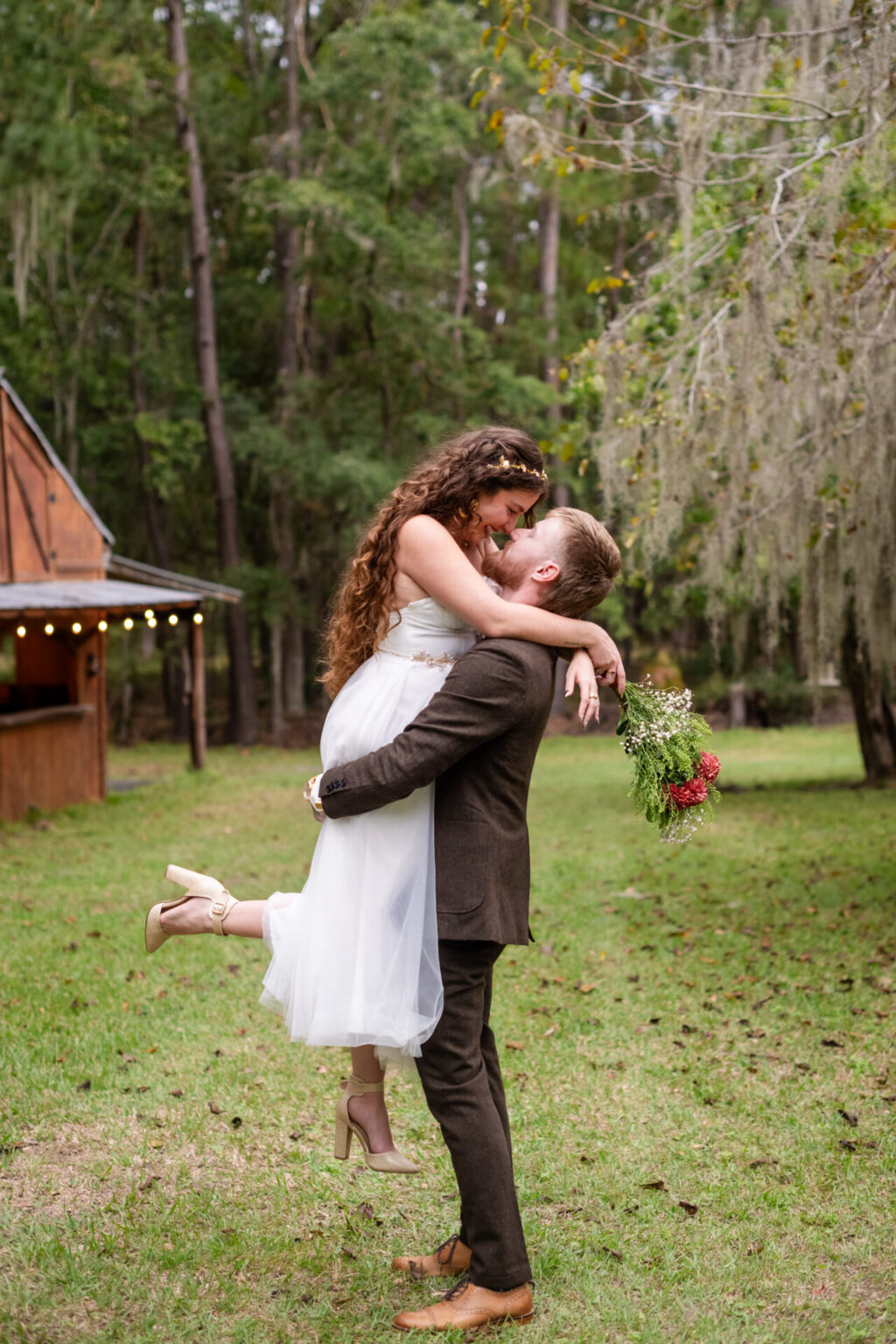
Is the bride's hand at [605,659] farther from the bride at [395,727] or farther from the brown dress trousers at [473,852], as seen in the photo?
the brown dress trousers at [473,852]

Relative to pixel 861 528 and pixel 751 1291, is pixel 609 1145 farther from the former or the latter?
pixel 861 528

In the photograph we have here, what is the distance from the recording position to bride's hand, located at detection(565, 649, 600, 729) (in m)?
2.83

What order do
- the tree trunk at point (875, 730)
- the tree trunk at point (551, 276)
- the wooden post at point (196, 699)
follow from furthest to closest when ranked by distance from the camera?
1. the tree trunk at point (551, 276)
2. the wooden post at point (196, 699)
3. the tree trunk at point (875, 730)

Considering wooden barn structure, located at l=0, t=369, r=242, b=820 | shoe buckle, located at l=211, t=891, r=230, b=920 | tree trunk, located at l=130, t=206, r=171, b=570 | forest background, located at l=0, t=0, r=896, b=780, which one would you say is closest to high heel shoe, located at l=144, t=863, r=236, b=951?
shoe buckle, located at l=211, t=891, r=230, b=920

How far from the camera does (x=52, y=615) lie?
1070cm

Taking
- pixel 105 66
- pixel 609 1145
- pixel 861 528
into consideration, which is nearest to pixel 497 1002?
pixel 609 1145

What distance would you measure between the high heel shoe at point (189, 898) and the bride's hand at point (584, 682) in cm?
103

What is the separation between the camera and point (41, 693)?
13562 millimetres

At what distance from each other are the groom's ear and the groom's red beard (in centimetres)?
4

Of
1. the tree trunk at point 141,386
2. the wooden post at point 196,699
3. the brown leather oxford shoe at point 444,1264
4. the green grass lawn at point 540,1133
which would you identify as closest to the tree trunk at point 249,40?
the tree trunk at point 141,386

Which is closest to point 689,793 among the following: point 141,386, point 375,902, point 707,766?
point 707,766

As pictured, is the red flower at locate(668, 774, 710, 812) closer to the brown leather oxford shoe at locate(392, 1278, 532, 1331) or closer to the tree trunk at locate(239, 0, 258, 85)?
the brown leather oxford shoe at locate(392, 1278, 532, 1331)

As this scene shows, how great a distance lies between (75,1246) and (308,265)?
19.9 metres

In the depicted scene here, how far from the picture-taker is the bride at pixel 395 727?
2746 mm
